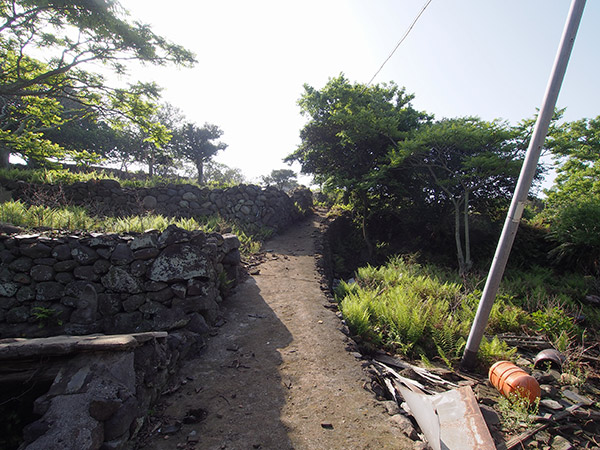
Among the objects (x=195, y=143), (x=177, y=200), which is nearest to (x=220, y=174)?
(x=195, y=143)

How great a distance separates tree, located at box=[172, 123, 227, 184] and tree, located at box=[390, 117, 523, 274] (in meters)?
18.3

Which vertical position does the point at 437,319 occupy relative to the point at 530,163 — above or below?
below

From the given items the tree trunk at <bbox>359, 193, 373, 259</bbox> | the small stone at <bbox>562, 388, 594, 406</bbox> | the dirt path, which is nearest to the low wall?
the tree trunk at <bbox>359, 193, 373, 259</bbox>

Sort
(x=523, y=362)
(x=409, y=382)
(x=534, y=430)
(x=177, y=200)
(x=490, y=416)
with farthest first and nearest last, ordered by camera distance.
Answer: (x=177, y=200), (x=523, y=362), (x=409, y=382), (x=490, y=416), (x=534, y=430)

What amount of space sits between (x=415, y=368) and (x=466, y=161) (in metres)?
7.25

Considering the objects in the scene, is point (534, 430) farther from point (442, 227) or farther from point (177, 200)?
point (177, 200)

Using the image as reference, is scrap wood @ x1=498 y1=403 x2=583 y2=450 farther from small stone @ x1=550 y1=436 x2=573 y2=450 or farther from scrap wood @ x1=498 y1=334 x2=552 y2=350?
scrap wood @ x1=498 y1=334 x2=552 y2=350

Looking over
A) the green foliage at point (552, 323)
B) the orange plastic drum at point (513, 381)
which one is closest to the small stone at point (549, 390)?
the orange plastic drum at point (513, 381)

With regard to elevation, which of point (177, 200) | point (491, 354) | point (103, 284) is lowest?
point (491, 354)

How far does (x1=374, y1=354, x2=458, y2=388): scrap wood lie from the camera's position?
3971mm

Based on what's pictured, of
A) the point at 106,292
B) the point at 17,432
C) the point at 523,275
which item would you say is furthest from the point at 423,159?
the point at 17,432

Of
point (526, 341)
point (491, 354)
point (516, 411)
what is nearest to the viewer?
point (516, 411)

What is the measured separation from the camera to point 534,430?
314 cm

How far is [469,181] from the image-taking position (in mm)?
10297
